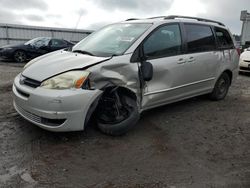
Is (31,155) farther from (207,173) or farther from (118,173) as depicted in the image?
(207,173)

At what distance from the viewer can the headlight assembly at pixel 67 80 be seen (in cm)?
366

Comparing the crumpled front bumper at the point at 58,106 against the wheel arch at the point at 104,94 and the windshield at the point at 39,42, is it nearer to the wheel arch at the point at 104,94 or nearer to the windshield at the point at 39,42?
the wheel arch at the point at 104,94

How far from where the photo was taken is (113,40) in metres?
4.65

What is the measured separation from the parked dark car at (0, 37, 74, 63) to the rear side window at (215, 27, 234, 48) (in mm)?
8605

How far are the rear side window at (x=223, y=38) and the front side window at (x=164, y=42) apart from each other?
56.3 inches

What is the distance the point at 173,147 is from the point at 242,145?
1.04 metres

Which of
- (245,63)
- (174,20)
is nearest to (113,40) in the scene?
(174,20)

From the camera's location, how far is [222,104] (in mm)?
6207

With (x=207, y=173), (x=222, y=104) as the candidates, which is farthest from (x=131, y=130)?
(x=222, y=104)

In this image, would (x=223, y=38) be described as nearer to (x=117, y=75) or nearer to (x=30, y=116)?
(x=117, y=75)

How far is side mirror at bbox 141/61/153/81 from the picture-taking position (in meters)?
4.26

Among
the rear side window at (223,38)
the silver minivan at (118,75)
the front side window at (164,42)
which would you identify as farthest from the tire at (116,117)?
the rear side window at (223,38)

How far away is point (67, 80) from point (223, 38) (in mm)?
3947

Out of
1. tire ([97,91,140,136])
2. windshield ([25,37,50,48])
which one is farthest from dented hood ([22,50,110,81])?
windshield ([25,37,50,48])
